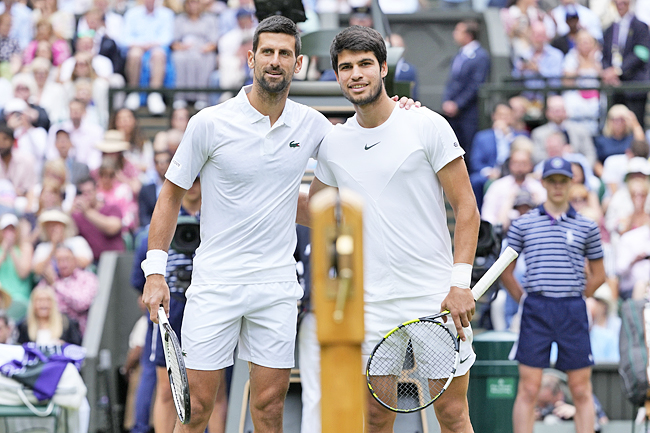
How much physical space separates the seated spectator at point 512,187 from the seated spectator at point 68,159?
4.22m

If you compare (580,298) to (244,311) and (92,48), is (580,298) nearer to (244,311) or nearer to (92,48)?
(244,311)

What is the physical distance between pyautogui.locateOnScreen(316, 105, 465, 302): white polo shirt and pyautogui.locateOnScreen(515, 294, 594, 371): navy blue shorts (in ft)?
8.00

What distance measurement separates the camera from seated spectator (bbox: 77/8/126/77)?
517 inches

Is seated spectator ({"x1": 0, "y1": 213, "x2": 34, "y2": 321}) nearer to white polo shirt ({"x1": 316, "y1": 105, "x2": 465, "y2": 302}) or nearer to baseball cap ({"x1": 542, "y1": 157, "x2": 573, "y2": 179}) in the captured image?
baseball cap ({"x1": 542, "y1": 157, "x2": 573, "y2": 179})

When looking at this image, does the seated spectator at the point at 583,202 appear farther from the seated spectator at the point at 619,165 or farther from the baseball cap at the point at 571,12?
the baseball cap at the point at 571,12

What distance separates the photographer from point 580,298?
7.15 metres

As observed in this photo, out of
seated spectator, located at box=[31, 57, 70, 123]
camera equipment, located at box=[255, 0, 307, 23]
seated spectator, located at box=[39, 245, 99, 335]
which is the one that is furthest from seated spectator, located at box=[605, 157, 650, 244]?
seated spectator, located at box=[31, 57, 70, 123]

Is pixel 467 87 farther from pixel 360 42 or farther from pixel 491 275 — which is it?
pixel 491 275

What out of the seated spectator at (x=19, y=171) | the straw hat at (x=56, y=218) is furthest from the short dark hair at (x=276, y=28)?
the seated spectator at (x=19, y=171)

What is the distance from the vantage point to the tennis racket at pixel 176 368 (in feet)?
14.5

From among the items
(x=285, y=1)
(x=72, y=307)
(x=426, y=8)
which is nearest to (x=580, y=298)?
(x=285, y=1)

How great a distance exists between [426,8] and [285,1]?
27.4 ft

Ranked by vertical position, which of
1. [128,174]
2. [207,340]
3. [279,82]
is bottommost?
[207,340]

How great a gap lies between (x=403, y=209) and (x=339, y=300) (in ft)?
6.60
